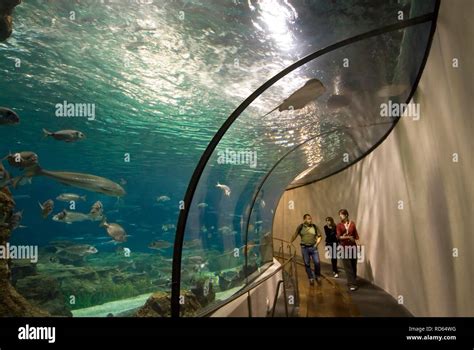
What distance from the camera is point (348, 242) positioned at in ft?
16.8

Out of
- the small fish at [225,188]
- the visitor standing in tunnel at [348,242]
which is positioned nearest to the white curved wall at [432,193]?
the visitor standing in tunnel at [348,242]

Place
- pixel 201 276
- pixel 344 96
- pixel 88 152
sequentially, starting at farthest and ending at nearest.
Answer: pixel 88 152 → pixel 201 276 → pixel 344 96

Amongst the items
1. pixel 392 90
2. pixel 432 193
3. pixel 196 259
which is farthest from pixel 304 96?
pixel 196 259

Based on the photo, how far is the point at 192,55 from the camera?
3355mm

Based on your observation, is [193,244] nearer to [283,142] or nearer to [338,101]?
[283,142]

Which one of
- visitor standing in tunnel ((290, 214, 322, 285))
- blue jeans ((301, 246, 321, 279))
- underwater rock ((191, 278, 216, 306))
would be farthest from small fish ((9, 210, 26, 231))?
blue jeans ((301, 246, 321, 279))

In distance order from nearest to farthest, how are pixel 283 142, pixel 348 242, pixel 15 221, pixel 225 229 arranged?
pixel 15 221, pixel 348 242, pixel 283 142, pixel 225 229

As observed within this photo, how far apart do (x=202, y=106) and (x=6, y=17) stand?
242 centimetres

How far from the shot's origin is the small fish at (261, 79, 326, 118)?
3.74 meters

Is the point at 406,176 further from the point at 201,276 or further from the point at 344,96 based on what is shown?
the point at 201,276

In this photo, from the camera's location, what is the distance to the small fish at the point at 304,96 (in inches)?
147

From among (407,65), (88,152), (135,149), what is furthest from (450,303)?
(88,152)

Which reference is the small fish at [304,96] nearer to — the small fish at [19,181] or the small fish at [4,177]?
the small fish at [19,181]

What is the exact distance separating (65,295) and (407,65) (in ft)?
20.0
